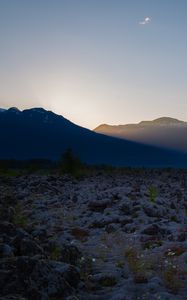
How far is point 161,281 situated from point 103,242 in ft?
18.6

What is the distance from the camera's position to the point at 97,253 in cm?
1489

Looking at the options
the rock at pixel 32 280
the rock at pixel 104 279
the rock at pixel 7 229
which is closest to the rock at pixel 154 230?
the rock at pixel 7 229

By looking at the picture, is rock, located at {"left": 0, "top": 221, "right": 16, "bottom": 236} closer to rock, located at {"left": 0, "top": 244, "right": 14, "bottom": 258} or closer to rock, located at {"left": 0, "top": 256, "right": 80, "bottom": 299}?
rock, located at {"left": 0, "top": 244, "right": 14, "bottom": 258}

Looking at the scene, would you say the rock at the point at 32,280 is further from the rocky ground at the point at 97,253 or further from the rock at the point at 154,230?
the rock at the point at 154,230

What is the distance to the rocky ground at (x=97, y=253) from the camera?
9672 millimetres

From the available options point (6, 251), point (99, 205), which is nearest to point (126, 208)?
point (99, 205)

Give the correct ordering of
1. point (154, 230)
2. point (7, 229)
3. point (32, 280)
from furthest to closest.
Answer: point (154, 230) → point (7, 229) → point (32, 280)

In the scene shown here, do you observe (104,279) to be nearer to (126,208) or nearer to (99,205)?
(126,208)

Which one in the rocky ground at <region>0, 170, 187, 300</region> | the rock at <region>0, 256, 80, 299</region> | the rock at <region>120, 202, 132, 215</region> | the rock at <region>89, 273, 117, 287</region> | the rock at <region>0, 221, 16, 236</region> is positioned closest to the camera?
the rock at <region>0, 256, 80, 299</region>

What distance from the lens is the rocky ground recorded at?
967cm

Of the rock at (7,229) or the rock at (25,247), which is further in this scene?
the rock at (7,229)

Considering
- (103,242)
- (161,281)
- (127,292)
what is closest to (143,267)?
(161,281)

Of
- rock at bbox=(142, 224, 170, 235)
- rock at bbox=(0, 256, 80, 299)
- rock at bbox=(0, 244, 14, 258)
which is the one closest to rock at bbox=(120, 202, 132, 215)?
rock at bbox=(142, 224, 170, 235)

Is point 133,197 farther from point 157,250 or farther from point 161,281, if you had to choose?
point 161,281
